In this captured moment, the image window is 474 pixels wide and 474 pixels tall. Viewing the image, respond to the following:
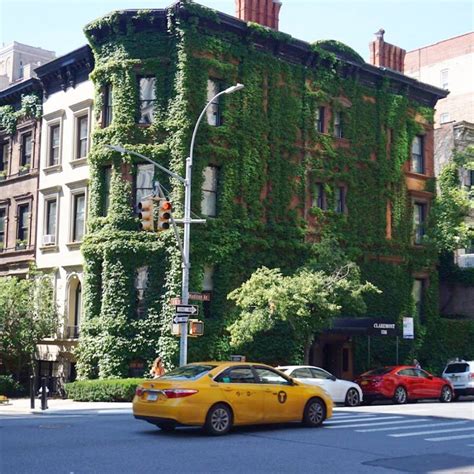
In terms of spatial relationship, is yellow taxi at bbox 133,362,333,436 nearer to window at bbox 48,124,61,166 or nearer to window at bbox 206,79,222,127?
window at bbox 206,79,222,127

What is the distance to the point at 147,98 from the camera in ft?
109

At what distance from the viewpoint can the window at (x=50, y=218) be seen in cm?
3734

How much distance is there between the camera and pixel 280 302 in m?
27.7

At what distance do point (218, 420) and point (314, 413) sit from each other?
2.82 metres

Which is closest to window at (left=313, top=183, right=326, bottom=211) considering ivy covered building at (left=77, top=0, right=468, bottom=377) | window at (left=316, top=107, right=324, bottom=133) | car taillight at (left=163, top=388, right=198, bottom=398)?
ivy covered building at (left=77, top=0, right=468, bottom=377)

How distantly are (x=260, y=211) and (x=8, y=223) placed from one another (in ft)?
46.9

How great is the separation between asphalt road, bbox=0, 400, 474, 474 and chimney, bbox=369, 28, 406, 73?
26.4m

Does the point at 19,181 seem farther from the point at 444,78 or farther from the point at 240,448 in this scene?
the point at 444,78

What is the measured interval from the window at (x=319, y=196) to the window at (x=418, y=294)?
7209mm

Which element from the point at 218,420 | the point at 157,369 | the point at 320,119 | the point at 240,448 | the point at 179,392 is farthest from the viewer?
the point at 320,119

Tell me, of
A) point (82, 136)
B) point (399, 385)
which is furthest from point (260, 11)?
point (399, 385)

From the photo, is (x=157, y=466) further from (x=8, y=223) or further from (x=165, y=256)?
(x=8, y=223)

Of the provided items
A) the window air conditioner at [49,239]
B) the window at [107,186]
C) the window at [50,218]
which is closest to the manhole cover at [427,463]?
the window at [107,186]

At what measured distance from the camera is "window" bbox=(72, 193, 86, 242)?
3566 centimetres
